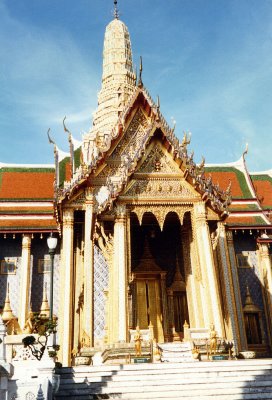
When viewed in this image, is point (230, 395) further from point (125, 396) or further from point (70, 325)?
point (70, 325)

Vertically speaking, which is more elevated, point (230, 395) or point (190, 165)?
point (190, 165)

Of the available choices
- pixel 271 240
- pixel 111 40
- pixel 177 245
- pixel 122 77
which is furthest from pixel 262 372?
pixel 111 40

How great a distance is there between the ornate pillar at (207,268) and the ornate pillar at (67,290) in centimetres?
415

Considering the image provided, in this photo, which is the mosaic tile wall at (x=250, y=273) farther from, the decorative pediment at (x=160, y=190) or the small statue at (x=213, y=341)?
the small statue at (x=213, y=341)

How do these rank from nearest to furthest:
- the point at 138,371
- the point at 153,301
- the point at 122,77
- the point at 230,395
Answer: the point at 230,395
the point at 138,371
the point at 153,301
the point at 122,77

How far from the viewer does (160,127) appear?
14.5m

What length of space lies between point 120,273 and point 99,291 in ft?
10.6

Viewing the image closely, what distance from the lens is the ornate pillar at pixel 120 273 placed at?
12.0 metres

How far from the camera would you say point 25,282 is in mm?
16531

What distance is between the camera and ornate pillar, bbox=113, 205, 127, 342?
12016mm

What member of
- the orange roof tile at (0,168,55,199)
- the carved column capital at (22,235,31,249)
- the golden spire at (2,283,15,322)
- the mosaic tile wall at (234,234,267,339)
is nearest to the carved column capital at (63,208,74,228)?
the carved column capital at (22,235,31,249)

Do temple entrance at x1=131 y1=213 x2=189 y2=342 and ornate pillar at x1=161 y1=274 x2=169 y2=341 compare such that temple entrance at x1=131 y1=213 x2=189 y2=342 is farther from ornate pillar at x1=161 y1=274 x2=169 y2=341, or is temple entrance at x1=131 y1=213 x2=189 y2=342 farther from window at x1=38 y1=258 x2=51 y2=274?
window at x1=38 y1=258 x2=51 y2=274

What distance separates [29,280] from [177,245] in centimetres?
575

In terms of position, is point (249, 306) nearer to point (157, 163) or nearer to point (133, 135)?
point (157, 163)
